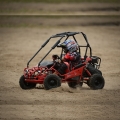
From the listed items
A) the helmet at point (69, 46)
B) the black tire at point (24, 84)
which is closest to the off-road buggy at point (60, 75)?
the black tire at point (24, 84)

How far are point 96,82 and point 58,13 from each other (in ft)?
43.0

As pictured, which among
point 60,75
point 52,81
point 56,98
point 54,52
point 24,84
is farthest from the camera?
point 54,52

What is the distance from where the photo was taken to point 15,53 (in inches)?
838

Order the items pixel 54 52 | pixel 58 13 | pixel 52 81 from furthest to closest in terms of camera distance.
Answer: pixel 58 13, pixel 54 52, pixel 52 81

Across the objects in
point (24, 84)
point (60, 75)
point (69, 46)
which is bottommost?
point (24, 84)

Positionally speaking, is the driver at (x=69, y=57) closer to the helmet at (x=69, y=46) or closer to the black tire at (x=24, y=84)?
the helmet at (x=69, y=46)

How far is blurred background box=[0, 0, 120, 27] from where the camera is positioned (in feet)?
88.3

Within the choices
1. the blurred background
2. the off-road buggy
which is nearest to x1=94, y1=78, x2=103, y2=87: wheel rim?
the off-road buggy

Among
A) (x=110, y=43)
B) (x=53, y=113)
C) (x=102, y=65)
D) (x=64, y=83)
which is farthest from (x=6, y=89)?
(x=110, y=43)

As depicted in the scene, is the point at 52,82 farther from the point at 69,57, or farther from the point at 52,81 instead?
the point at 69,57

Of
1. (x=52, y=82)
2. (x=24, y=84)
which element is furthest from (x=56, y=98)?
(x=24, y=84)

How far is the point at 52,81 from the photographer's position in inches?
571

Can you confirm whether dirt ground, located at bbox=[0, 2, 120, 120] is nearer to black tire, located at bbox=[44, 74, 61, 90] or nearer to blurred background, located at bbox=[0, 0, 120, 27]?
blurred background, located at bbox=[0, 0, 120, 27]

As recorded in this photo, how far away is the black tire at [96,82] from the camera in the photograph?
14.9m
